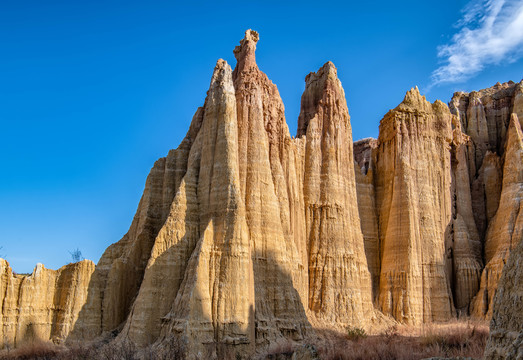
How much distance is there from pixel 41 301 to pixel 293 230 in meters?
14.0

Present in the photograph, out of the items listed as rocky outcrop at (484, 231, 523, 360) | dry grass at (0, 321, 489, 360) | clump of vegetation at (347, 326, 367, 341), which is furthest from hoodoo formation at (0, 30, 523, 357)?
rocky outcrop at (484, 231, 523, 360)

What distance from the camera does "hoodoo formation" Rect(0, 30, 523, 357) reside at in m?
25.5

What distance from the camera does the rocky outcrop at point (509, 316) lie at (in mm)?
10984

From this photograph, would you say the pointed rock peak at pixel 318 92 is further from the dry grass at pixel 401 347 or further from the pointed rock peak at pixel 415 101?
the dry grass at pixel 401 347

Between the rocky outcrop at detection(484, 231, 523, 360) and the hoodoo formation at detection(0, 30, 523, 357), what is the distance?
556 inches

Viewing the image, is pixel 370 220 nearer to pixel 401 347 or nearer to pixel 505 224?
pixel 505 224

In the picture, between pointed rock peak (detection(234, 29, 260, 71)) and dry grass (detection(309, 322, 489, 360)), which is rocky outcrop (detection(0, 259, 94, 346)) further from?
pointed rock peak (detection(234, 29, 260, 71))

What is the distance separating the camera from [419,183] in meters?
38.2

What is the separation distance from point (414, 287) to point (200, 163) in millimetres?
16504

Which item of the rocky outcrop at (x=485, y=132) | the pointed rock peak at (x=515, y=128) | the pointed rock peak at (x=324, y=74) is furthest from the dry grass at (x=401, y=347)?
the pointed rock peak at (x=324, y=74)

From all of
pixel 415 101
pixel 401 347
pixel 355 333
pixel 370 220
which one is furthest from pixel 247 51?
pixel 401 347

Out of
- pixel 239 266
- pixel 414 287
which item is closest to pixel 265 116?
pixel 239 266

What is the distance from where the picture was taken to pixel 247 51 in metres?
33.1

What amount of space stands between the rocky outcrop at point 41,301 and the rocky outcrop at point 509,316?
21.0 m
